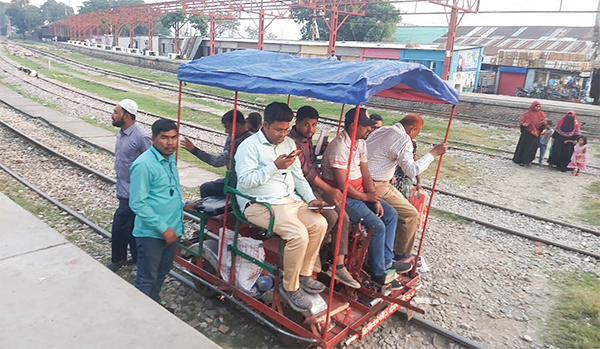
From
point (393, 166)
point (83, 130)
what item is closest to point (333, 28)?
point (83, 130)

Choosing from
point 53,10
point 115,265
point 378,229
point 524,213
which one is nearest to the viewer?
point 378,229

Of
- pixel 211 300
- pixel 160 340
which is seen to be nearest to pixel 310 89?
pixel 160 340

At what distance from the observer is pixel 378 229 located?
161 inches

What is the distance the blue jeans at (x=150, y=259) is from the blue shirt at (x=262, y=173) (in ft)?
2.79

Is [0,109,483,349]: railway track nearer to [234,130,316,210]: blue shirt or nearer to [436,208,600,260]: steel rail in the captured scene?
[234,130,316,210]: blue shirt

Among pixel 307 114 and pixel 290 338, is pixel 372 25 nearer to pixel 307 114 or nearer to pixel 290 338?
pixel 307 114

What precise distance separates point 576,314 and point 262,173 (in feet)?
13.5

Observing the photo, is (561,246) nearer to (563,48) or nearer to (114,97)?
(114,97)

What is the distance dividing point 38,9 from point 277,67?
125 meters

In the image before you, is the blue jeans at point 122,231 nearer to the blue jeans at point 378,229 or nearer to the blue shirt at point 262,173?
the blue shirt at point 262,173

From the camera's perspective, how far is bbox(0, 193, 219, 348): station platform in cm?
316

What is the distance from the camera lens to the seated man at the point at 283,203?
3.57 m

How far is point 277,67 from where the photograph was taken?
4152 mm

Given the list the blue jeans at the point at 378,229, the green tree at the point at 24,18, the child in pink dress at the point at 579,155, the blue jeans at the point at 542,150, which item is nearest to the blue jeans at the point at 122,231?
the blue jeans at the point at 378,229
